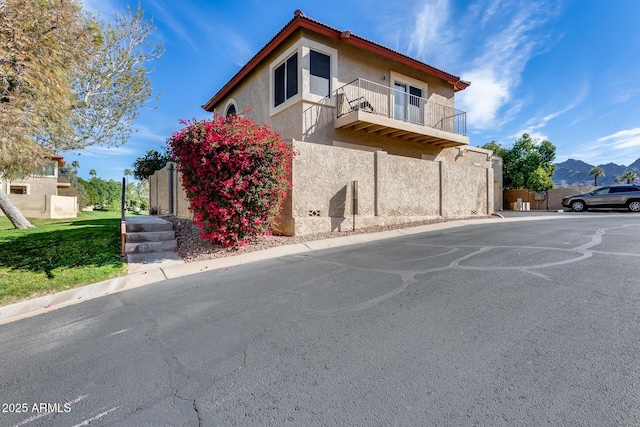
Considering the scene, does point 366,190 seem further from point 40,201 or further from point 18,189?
point 18,189

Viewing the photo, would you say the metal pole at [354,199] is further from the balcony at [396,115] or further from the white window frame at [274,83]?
the white window frame at [274,83]

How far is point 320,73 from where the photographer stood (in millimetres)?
12141

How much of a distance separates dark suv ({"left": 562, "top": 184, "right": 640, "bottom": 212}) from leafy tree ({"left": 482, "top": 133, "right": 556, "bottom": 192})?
10.8 m

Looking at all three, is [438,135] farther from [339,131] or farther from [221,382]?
[221,382]

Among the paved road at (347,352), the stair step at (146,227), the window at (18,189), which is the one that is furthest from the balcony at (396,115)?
the window at (18,189)

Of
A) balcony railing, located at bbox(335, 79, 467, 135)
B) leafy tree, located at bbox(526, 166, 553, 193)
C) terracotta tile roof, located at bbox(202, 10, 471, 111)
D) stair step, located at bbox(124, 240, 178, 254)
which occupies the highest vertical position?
terracotta tile roof, located at bbox(202, 10, 471, 111)

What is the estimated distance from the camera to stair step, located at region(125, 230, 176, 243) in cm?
795

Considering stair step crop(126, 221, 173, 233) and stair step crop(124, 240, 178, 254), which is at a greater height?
stair step crop(126, 221, 173, 233)

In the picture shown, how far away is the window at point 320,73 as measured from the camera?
469 inches

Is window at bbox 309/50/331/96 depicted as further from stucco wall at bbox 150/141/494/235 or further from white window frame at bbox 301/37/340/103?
stucco wall at bbox 150/141/494/235

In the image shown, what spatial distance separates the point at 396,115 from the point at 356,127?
2686 millimetres

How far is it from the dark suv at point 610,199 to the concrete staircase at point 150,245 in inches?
919

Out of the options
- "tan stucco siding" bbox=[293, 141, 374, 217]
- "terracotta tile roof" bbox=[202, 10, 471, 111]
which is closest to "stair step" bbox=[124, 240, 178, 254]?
"tan stucco siding" bbox=[293, 141, 374, 217]

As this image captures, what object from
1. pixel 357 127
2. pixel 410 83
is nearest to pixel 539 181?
pixel 410 83
